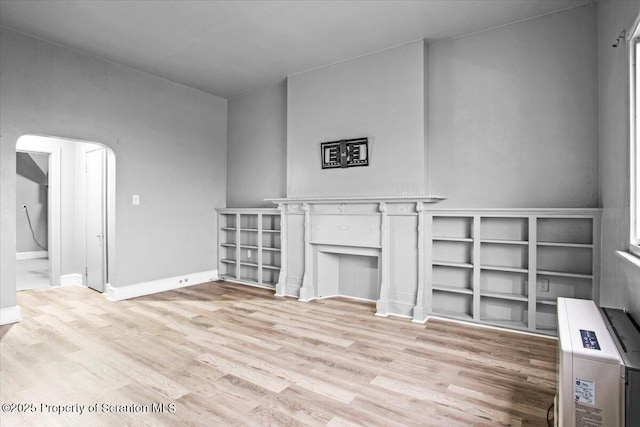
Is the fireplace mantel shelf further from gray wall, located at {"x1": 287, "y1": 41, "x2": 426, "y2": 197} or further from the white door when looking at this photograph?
the white door

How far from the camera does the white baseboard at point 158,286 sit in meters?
4.39

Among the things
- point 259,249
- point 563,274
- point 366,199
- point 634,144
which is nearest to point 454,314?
point 563,274

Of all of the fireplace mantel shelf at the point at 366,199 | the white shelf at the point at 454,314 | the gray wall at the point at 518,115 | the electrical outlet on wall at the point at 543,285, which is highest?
the gray wall at the point at 518,115

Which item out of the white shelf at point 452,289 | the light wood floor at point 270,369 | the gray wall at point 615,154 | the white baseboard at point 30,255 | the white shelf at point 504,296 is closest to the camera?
the light wood floor at point 270,369

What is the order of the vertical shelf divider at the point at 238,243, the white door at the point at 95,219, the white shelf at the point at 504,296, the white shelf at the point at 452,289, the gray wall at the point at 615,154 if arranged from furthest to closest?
the vertical shelf divider at the point at 238,243
the white door at the point at 95,219
the white shelf at the point at 452,289
the white shelf at the point at 504,296
the gray wall at the point at 615,154

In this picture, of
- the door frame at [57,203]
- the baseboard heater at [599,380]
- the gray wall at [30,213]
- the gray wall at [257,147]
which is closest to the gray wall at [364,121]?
the gray wall at [257,147]

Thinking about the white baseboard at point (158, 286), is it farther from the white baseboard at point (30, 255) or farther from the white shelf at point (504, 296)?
the white baseboard at point (30, 255)

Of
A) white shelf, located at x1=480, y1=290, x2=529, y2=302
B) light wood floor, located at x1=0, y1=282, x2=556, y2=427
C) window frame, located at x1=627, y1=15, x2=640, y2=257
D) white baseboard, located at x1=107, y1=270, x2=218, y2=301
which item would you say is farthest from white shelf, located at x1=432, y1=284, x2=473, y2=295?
white baseboard, located at x1=107, y1=270, x2=218, y2=301

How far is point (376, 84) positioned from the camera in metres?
4.03

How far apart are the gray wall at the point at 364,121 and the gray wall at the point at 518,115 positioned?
10.7 inches

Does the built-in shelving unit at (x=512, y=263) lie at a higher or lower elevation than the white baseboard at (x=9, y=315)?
higher

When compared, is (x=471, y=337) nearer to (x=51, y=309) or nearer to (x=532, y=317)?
(x=532, y=317)

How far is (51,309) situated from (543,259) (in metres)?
5.39

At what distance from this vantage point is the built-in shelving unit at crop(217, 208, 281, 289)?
512 centimetres
